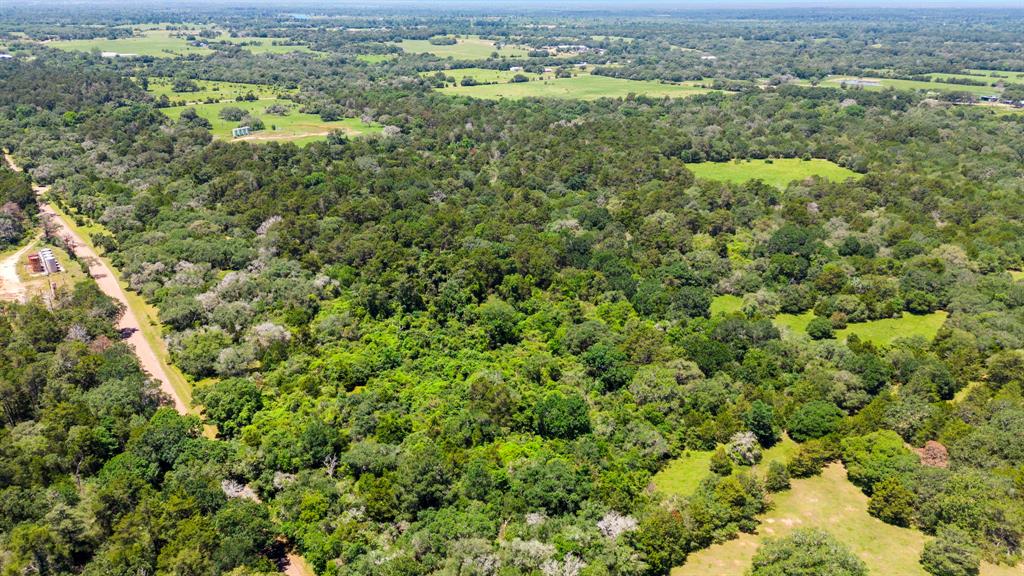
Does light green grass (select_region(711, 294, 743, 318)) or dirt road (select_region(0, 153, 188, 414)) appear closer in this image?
dirt road (select_region(0, 153, 188, 414))

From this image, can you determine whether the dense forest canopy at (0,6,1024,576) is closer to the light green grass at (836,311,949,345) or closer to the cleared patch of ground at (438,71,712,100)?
the light green grass at (836,311,949,345)

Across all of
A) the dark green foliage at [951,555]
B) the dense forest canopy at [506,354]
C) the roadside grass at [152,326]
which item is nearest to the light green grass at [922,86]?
the dense forest canopy at [506,354]

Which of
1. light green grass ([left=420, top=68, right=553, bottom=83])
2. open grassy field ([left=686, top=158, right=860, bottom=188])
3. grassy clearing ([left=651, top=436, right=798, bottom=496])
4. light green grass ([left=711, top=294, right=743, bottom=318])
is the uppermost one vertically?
light green grass ([left=420, top=68, right=553, bottom=83])

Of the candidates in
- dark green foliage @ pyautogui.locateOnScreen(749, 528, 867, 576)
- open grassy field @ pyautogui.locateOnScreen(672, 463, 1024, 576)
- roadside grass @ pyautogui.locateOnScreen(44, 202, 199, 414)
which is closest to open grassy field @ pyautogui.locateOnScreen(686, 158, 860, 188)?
open grassy field @ pyautogui.locateOnScreen(672, 463, 1024, 576)

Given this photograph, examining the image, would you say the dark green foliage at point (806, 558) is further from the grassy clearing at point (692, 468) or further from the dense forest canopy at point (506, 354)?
the grassy clearing at point (692, 468)

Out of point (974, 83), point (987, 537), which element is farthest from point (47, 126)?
point (974, 83)

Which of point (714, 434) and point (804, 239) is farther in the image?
point (804, 239)

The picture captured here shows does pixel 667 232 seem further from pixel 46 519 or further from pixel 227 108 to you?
pixel 227 108
